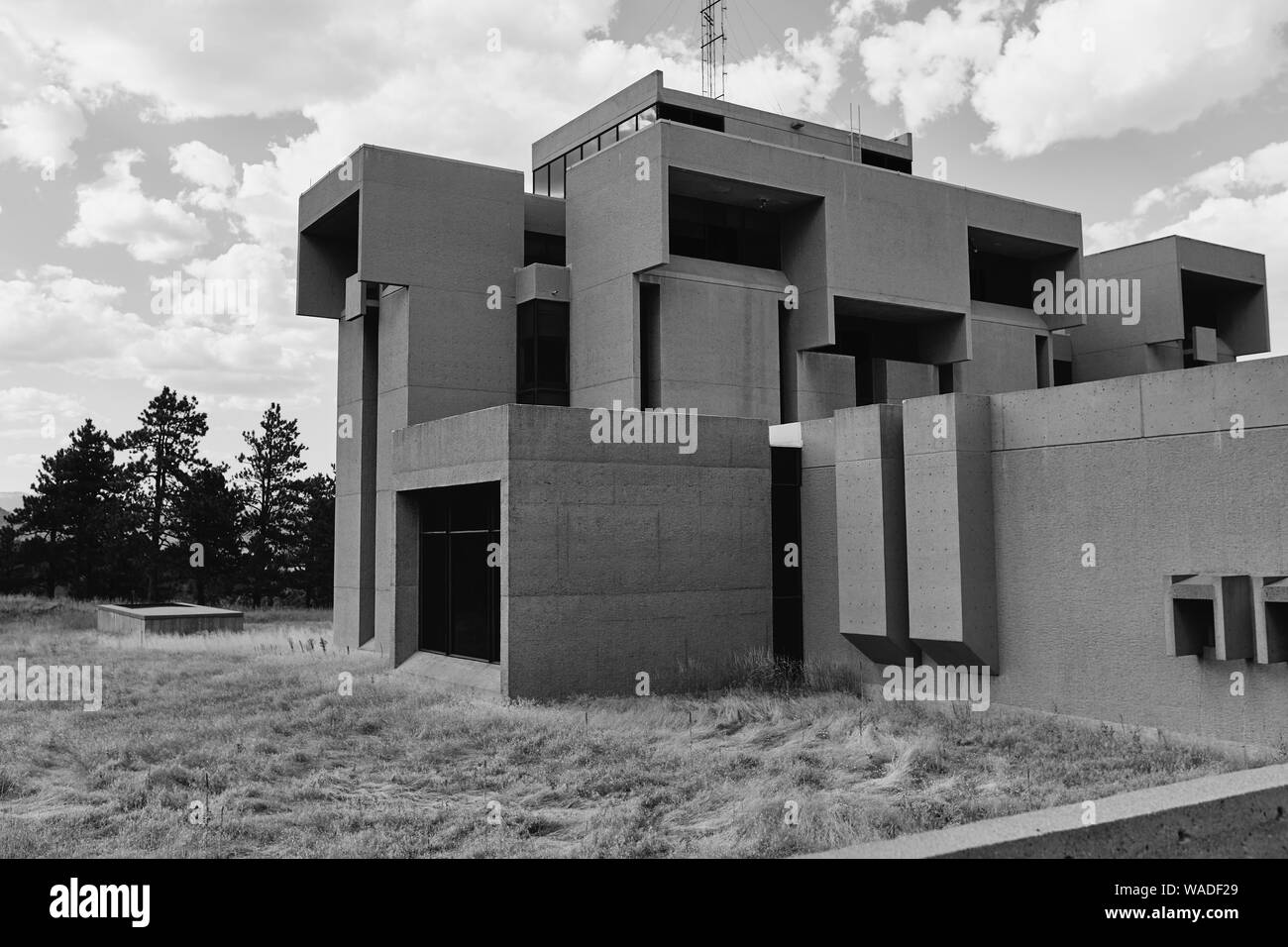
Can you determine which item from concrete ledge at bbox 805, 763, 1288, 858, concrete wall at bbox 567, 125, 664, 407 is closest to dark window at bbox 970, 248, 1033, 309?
concrete wall at bbox 567, 125, 664, 407

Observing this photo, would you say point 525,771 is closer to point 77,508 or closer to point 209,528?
point 209,528

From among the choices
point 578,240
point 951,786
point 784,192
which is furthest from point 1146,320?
point 951,786

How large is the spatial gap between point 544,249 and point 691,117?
8135mm

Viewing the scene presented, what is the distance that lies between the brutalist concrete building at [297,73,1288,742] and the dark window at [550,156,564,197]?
0.10 metres

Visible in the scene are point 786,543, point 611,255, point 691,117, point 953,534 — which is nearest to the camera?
point 953,534

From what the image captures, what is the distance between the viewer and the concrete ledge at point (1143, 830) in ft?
18.1

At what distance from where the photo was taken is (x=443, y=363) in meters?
28.9

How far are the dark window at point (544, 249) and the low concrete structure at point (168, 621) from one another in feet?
59.3

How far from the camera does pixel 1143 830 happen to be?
606 centimetres

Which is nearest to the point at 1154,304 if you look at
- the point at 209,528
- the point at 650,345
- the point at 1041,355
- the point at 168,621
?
the point at 1041,355

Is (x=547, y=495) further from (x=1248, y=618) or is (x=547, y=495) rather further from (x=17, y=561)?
(x=17, y=561)

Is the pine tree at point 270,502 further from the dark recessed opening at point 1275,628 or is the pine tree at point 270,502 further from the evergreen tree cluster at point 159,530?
the dark recessed opening at point 1275,628

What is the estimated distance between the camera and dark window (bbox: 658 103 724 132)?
113 feet

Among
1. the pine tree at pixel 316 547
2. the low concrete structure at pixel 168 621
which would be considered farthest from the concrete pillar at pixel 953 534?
the pine tree at pixel 316 547
